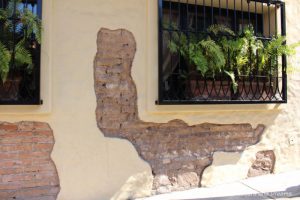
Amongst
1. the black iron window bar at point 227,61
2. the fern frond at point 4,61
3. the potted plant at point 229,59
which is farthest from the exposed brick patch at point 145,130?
the fern frond at point 4,61

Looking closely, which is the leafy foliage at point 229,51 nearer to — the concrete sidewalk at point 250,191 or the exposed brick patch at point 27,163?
the concrete sidewalk at point 250,191

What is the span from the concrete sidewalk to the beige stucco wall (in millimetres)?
264

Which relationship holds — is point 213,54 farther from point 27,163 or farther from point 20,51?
point 27,163

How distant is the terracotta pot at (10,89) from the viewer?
10.9ft

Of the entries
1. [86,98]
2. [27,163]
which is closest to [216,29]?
[86,98]

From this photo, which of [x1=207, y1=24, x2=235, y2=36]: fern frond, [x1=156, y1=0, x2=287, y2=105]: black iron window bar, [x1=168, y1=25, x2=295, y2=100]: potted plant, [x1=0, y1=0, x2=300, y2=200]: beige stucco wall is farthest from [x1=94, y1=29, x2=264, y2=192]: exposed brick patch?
[x1=207, y1=24, x2=235, y2=36]: fern frond

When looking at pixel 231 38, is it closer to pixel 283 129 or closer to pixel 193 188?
pixel 283 129

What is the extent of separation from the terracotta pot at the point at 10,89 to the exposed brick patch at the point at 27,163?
0.95 ft

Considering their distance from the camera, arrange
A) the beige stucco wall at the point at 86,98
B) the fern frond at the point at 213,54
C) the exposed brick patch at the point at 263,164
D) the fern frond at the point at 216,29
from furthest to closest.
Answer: the exposed brick patch at the point at 263,164, the fern frond at the point at 216,29, the fern frond at the point at 213,54, the beige stucco wall at the point at 86,98

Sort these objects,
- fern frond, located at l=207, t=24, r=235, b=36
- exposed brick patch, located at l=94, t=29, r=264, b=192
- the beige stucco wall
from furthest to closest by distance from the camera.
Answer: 1. fern frond, located at l=207, t=24, r=235, b=36
2. exposed brick patch, located at l=94, t=29, r=264, b=192
3. the beige stucco wall

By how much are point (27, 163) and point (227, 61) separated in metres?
2.89

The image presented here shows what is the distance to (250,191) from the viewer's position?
4.07 m

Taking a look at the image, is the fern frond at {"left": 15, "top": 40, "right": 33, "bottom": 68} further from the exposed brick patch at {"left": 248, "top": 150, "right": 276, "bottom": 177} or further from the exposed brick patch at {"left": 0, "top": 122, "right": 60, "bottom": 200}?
the exposed brick patch at {"left": 248, "top": 150, "right": 276, "bottom": 177}

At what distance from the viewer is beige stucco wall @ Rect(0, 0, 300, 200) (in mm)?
3527
